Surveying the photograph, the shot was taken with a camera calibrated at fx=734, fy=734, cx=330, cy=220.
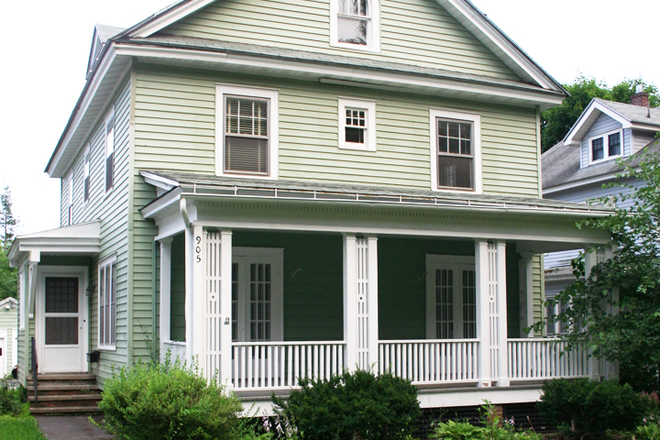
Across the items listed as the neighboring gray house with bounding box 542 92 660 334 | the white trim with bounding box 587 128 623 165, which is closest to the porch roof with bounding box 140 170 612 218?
the neighboring gray house with bounding box 542 92 660 334

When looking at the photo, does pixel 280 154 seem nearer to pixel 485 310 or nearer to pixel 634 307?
pixel 485 310

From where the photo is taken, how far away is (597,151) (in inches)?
990

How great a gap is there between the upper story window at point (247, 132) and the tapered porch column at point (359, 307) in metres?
2.89

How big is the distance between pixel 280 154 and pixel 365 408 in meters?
5.59

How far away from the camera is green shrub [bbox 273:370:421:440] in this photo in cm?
937

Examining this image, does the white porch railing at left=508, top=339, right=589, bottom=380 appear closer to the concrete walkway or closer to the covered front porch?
the covered front porch

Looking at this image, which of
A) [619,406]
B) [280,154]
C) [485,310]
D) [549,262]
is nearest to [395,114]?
[280,154]

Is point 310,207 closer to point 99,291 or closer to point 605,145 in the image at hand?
point 99,291

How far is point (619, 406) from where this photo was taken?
425 inches

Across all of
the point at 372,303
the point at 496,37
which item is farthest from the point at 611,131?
the point at 372,303

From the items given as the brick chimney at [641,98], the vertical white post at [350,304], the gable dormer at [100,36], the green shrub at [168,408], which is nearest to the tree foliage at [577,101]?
the brick chimney at [641,98]

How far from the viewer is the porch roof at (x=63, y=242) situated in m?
14.0

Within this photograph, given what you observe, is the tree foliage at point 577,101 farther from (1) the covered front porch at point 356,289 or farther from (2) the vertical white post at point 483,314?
(2) the vertical white post at point 483,314

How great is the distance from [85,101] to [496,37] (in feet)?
28.4
